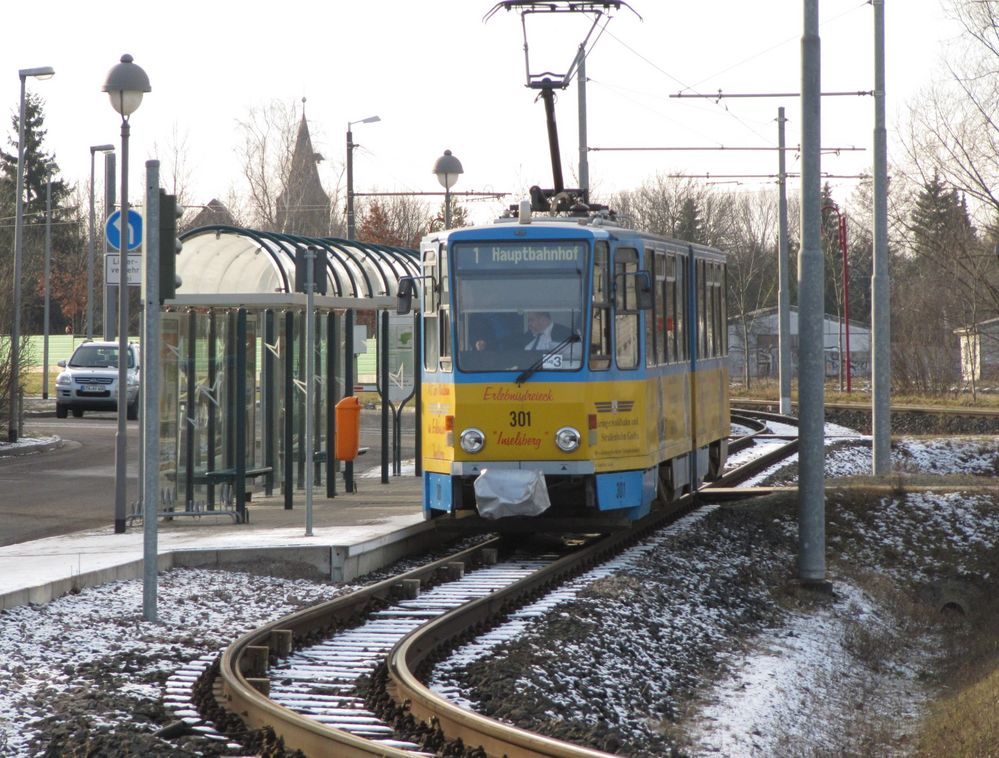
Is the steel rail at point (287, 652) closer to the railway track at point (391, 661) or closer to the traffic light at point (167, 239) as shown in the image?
the railway track at point (391, 661)

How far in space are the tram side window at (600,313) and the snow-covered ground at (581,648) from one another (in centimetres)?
187

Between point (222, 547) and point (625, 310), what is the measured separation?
4149 mm

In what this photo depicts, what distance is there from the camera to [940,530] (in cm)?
1816

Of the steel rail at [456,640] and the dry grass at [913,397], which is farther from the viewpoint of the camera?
the dry grass at [913,397]

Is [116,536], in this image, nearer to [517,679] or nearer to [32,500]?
[32,500]

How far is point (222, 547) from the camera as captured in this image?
42.7 ft

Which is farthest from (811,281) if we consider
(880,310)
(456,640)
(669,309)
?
(880,310)

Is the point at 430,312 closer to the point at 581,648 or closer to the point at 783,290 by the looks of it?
the point at 581,648

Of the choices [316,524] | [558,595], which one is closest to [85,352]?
[316,524]

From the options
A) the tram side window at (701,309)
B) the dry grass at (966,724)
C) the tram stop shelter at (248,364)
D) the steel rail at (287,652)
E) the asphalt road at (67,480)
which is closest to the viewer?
the steel rail at (287,652)

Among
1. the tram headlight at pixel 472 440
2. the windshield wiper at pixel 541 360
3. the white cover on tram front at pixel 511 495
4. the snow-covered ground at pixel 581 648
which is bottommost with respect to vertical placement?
the snow-covered ground at pixel 581 648

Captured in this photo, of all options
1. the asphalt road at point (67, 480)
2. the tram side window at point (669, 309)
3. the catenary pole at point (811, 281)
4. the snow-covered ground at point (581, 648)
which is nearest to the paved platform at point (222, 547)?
the snow-covered ground at point (581, 648)

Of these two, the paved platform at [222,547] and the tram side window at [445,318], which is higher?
the tram side window at [445,318]

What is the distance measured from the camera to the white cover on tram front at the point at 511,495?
535 inches
